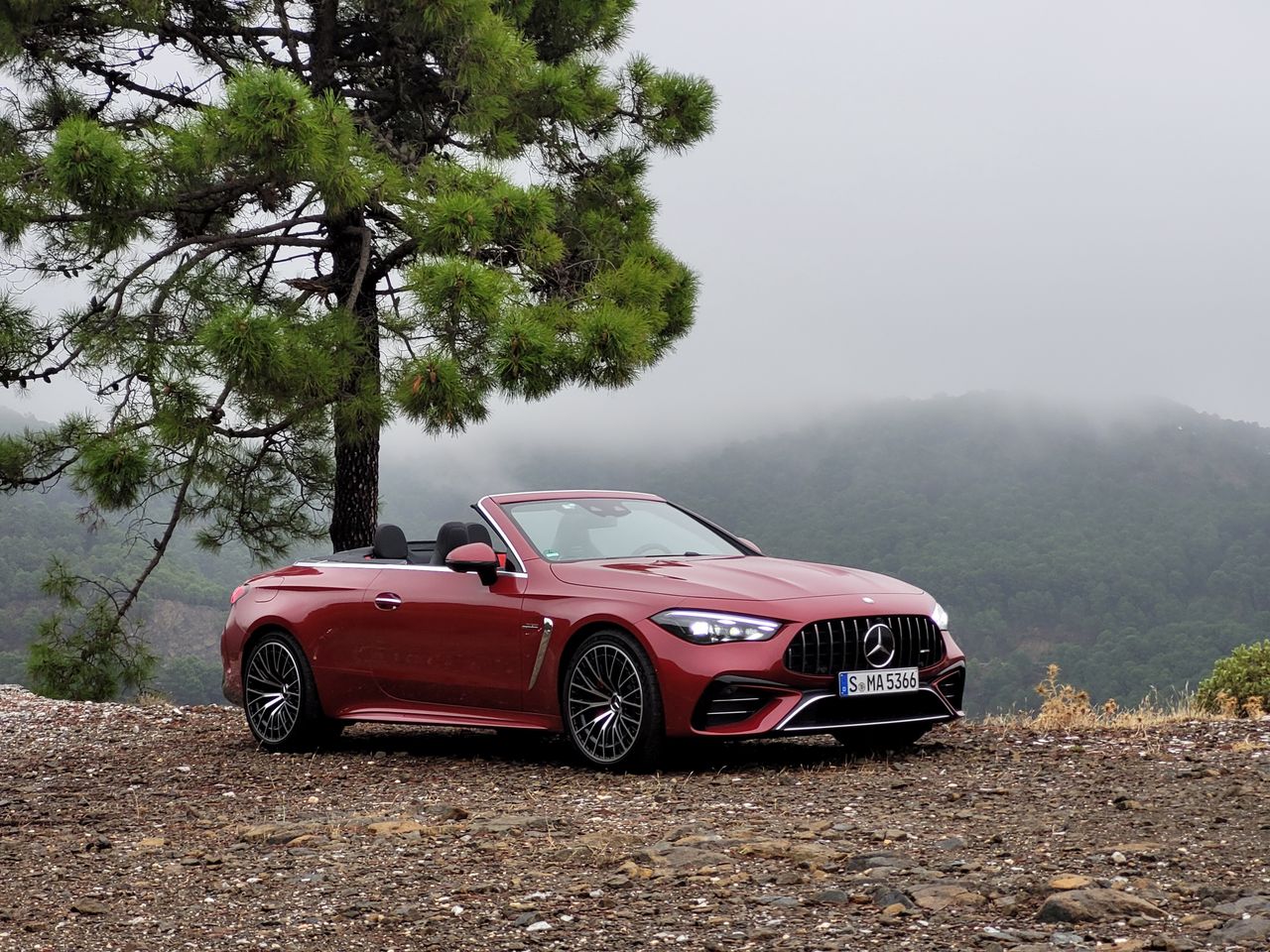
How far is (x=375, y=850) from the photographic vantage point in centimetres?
592

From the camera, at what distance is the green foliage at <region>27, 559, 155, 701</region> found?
1806cm

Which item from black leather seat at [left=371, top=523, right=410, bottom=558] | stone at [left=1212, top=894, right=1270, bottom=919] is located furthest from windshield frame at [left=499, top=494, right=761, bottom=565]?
stone at [left=1212, top=894, right=1270, bottom=919]

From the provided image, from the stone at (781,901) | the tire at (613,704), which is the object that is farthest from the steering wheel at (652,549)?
the stone at (781,901)

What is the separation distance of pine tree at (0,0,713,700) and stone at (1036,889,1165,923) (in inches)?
342

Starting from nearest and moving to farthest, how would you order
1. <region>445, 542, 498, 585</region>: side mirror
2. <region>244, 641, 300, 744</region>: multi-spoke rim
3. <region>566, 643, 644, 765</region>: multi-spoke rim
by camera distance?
<region>566, 643, 644, 765</region>: multi-spoke rim
<region>445, 542, 498, 585</region>: side mirror
<region>244, 641, 300, 744</region>: multi-spoke rim

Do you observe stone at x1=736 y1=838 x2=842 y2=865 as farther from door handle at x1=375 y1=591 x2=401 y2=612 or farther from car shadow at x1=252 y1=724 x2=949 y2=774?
door handle at x1=375 y1=591 x2=401 y2=612

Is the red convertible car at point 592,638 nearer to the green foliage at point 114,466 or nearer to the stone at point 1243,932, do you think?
the stone at point 1243,932

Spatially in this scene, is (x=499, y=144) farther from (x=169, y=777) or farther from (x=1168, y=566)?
(x=1168, y=566)

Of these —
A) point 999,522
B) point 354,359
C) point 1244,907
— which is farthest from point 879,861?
point 999,522

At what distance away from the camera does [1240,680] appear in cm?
1339

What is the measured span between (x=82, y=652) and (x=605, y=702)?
40.2 ft

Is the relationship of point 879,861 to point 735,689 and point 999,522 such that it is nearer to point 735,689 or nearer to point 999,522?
point 735,689

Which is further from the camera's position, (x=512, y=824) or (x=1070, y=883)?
(x=512, y=824)

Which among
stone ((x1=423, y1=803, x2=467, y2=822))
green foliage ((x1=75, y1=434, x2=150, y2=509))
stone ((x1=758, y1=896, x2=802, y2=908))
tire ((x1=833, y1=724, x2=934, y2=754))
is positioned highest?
green foliage ((x1=75, y1=434, x2=150, y2=509))
